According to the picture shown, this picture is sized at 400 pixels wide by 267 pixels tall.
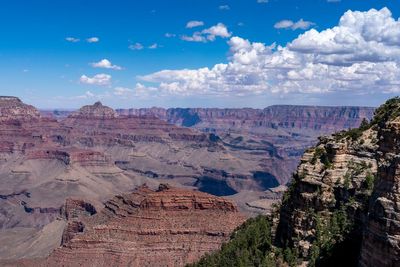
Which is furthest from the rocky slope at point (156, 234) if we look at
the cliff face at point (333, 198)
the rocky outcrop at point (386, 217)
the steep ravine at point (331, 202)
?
the rocky outcrop at point (386, 217)

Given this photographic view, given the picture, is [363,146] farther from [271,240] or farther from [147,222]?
[147,222]

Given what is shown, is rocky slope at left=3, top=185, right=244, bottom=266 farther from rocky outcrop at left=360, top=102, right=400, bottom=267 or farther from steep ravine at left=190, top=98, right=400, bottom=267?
rocky outcrop at left=360, top=102, right=400, bottom=267

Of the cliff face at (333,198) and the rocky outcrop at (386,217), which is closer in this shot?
the rocky outcrop at (386,217)

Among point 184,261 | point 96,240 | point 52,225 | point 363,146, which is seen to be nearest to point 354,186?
point 363,146

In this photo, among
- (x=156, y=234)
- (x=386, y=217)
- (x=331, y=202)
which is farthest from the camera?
(x=156, y=234)

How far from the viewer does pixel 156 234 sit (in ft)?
413

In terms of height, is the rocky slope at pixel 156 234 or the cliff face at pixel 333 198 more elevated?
the cliff face at pixel 333 198

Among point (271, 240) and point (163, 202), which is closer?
point (271, 240)

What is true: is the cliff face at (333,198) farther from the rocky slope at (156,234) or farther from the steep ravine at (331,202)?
the rocky slope at (156,234)

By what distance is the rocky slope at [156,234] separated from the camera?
12312 cm

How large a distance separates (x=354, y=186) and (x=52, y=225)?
153 meters

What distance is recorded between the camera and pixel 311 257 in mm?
42594

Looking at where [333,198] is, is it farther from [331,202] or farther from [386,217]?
[386,217]

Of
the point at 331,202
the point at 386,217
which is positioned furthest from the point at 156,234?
the point at 386,217
